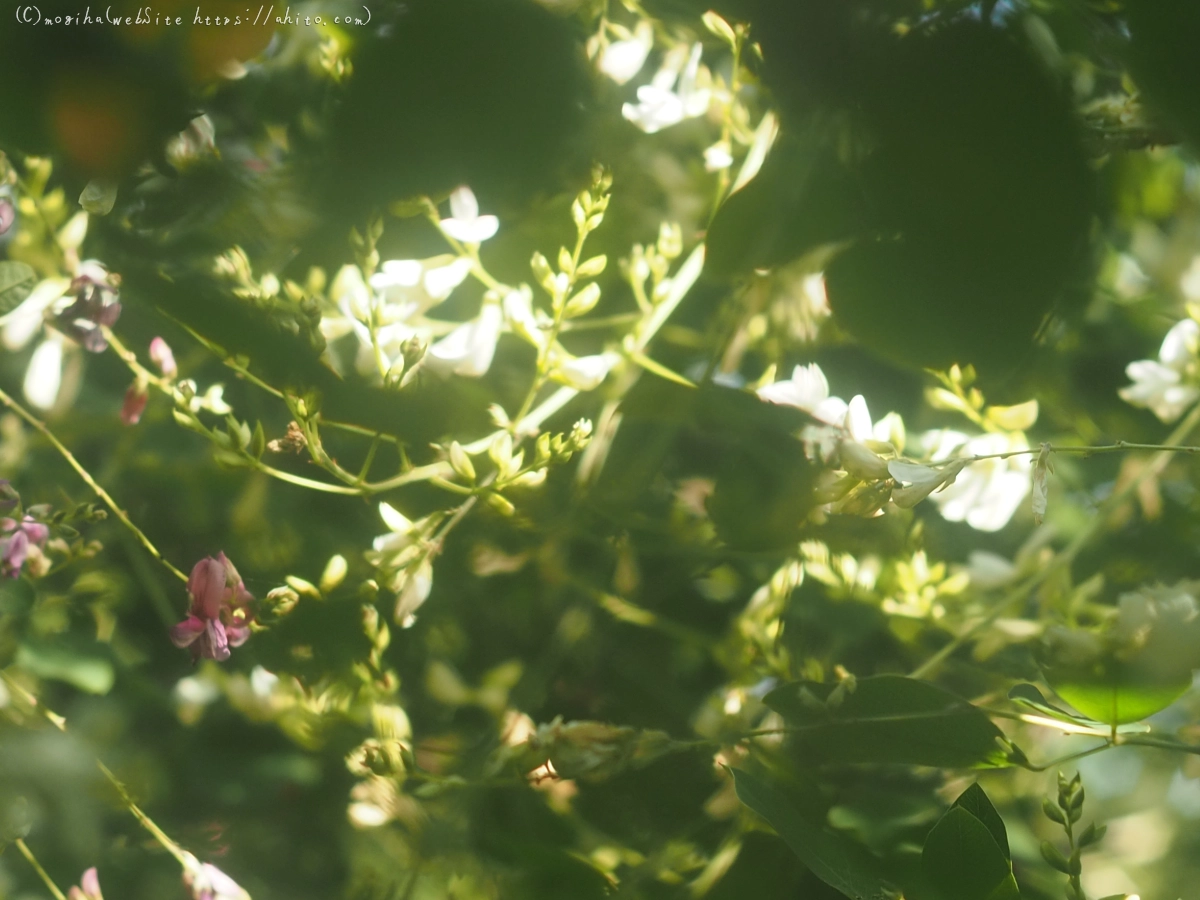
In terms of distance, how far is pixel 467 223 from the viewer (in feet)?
1.27

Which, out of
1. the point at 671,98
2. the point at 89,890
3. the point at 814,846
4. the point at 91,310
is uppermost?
the point at 671,98

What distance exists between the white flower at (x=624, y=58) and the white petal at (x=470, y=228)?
111 millimetres

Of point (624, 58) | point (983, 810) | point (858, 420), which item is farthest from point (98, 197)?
point (983, 810)

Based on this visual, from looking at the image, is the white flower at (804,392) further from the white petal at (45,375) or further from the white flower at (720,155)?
the white petal at (45,375)

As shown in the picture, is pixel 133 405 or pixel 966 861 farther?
pixel 133 405

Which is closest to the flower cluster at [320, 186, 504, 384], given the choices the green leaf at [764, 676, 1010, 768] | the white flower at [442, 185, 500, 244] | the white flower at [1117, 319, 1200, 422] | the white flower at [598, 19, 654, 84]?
the white flower at [442, 185, 500, 244]

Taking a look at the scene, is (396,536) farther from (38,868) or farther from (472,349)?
(38,868)

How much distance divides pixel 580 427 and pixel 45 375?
0.32 metres

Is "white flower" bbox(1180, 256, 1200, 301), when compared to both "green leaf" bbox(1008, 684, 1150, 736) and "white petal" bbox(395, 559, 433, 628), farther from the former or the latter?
"white petal" bbox(395, 559, 433, 628)

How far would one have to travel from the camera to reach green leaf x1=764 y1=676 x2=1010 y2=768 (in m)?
0.35

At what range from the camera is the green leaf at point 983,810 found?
12.3 inches

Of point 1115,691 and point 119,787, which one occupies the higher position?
point 1115,691

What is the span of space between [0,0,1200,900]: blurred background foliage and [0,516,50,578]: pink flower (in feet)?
0.06

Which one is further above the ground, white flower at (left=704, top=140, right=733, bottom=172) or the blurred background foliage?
white flower at (left=704, top=140, right=733, bottom=172)
